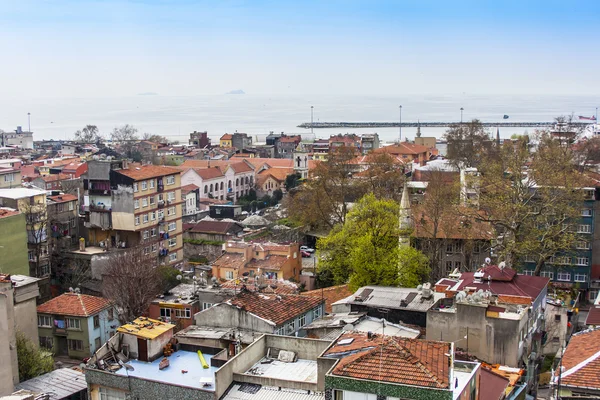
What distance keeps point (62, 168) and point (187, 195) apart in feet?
62.0

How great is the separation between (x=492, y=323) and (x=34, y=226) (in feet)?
75.0

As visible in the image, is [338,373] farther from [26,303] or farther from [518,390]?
[26,303]

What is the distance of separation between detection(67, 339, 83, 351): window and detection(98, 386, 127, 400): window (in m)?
9.91

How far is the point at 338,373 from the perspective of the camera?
11.5m

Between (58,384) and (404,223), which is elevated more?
(404,223)

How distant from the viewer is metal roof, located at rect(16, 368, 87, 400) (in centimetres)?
1880

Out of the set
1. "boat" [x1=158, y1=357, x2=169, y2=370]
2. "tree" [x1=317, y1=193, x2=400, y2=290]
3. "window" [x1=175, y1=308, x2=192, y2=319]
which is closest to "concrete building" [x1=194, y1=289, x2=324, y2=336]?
"boat" [x1=158, y1=357, x2=169, y2=370]

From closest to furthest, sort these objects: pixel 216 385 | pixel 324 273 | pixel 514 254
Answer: pixel 216 385
pixel 514 254
pixel 324 273

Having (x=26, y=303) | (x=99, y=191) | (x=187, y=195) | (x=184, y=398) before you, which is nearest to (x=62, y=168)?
(x=187, y=195)

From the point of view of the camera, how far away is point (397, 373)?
447 inches

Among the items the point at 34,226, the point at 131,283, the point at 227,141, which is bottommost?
the point at 131,283

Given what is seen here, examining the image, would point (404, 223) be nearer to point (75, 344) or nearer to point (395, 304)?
point (395, 304)

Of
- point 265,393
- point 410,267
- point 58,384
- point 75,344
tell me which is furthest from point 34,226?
point 265,393

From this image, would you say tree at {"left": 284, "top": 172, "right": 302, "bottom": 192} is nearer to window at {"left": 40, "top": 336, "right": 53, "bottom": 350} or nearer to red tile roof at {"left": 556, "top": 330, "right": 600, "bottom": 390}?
window at {"left": 40, "top": 336, "right": 53, "bottom": 350}
